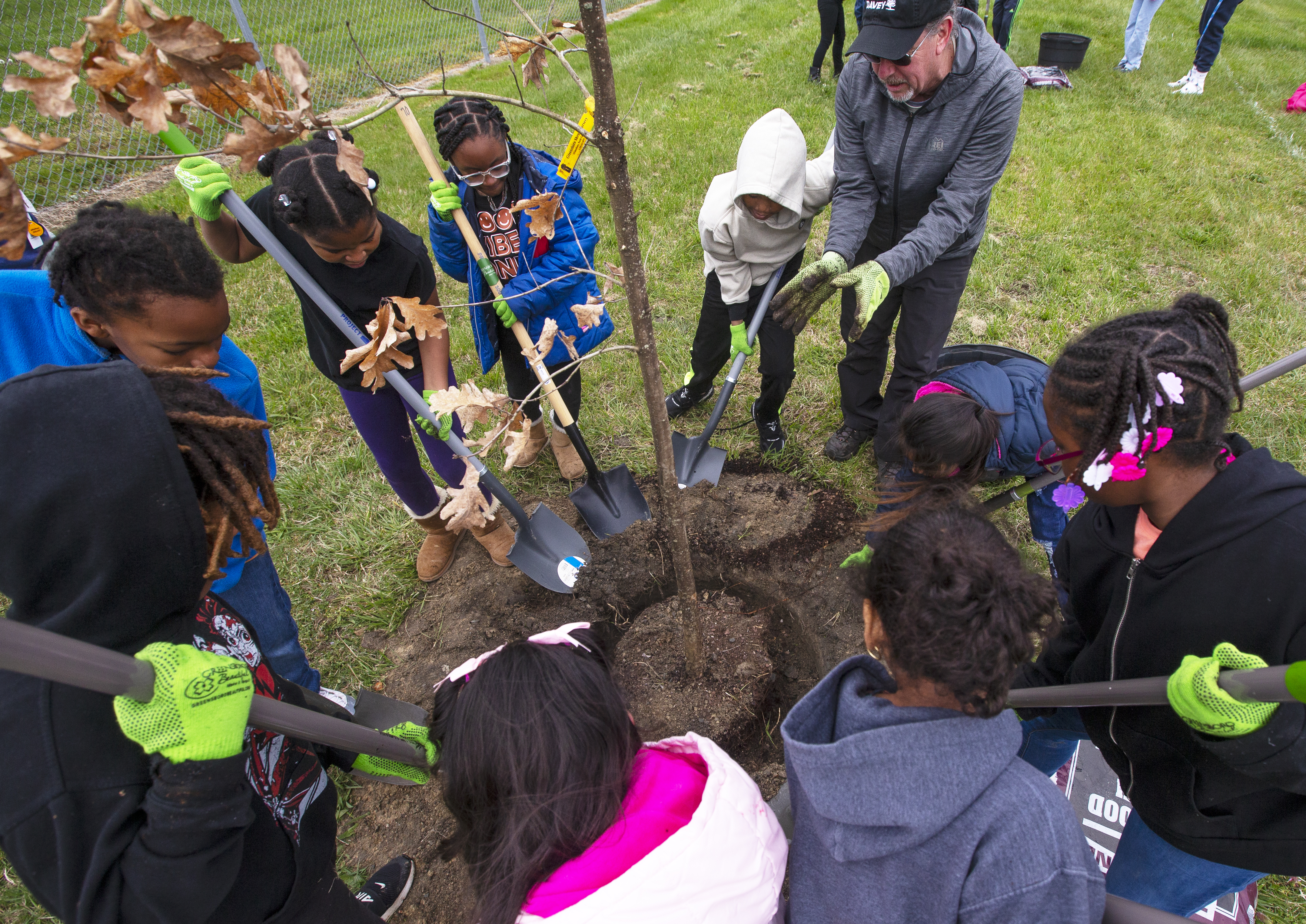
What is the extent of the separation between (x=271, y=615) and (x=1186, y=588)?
7.67ft

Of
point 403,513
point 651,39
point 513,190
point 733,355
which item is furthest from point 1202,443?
point 651,39

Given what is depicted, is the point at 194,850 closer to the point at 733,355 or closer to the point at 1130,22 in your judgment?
the point at 733,355

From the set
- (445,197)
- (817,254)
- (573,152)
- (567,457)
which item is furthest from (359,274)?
(817,254)

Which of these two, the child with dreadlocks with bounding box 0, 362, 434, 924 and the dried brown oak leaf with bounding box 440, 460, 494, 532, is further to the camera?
the dried brown oak leaf with bounding box 440, 460, 494, 532

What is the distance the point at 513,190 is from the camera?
2.63 meters

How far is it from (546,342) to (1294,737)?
1.72 m

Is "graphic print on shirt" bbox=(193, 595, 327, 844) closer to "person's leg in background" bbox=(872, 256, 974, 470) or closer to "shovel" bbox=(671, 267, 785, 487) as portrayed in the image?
"shovel" bbox=(671, 267, 785, 487)

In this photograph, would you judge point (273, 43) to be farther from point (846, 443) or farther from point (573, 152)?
point (846, 443)

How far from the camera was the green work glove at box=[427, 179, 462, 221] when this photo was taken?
7.92 ft

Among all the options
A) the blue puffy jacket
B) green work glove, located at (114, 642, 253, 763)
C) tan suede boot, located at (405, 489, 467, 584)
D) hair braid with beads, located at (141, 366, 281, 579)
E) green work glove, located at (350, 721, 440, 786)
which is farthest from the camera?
tan suede boot, located at (405, 489, 467, 584)

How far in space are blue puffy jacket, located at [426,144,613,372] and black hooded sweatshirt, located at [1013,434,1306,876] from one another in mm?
1982

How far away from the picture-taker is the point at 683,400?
374 centimetres

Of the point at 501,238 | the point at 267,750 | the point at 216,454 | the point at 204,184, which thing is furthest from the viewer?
the point at 501,238

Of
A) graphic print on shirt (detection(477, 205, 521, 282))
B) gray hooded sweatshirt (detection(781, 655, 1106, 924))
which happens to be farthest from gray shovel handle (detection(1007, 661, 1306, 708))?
graphic print on shirt (detection(477, 205, 521, 282))
